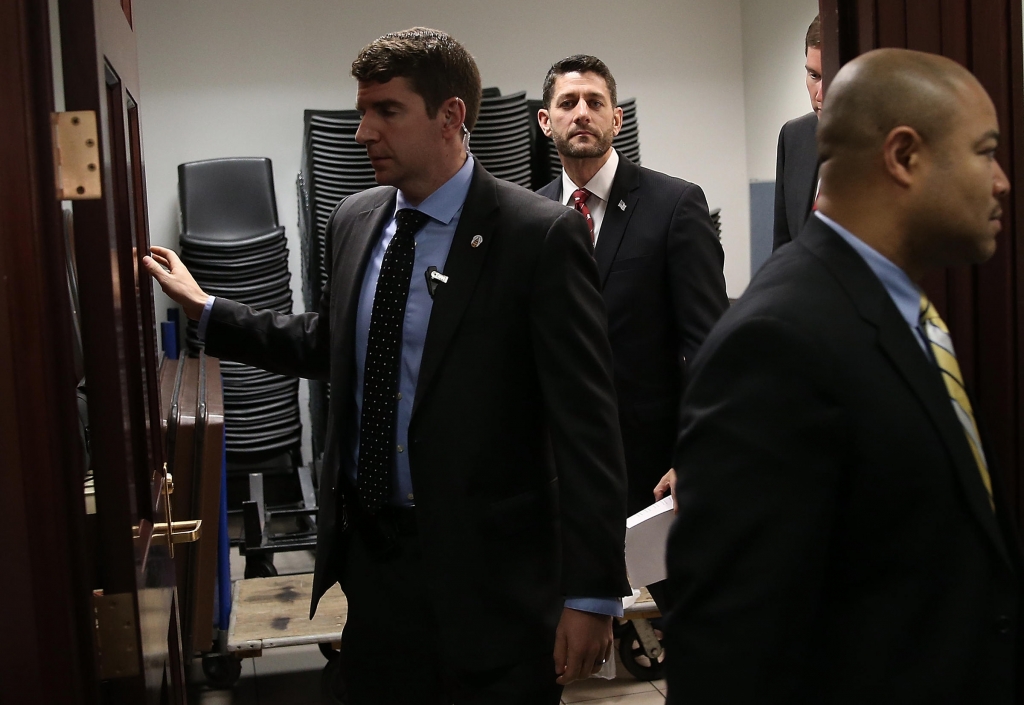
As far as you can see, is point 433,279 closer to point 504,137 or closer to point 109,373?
point 109,373

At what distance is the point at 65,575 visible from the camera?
4.12ft

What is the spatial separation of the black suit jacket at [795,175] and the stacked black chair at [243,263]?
350cm

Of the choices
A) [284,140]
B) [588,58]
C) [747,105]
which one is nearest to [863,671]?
[588,58]

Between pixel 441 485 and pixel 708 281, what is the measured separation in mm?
1287

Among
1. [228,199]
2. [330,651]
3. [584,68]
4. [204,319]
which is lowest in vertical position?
[330,651]

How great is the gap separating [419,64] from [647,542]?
3.64 feet

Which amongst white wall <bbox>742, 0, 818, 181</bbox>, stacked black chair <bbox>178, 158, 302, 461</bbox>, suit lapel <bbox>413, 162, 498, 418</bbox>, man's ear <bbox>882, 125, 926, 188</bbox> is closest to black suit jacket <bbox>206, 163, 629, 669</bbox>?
suit lapel <bbox>413, 162, 498, 418</bbox>

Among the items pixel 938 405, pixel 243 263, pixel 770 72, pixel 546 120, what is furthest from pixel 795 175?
Result: pixel 770 72

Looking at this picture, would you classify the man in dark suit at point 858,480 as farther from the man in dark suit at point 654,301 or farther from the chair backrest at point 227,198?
the chair backrest at point 227,198

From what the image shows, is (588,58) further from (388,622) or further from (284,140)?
(284,140)

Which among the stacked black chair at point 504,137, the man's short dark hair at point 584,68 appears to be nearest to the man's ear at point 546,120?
the man's short dark hair at point 584,68

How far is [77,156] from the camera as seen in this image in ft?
4.29

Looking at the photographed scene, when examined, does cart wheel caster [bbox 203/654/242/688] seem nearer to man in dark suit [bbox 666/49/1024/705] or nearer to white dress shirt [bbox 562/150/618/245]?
white dress shirt [bbox 562/150/618/245]

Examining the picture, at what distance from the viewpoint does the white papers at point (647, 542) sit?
2279 millimetres
